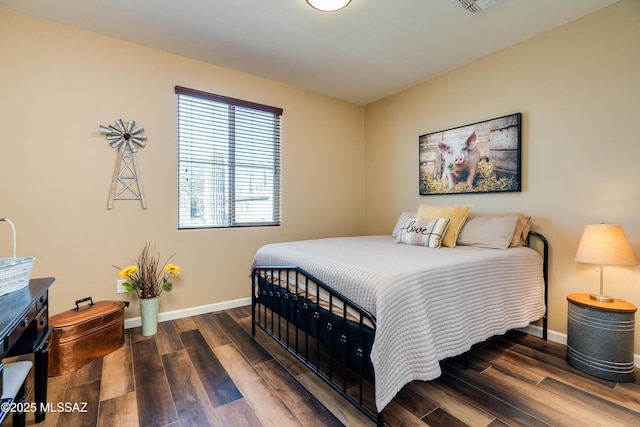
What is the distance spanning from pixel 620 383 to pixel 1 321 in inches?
126

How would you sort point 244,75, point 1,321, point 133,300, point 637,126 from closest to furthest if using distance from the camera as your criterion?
point 1,321
point 637,126
point 133,300
point 244,75

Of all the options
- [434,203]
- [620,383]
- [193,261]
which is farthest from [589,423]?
[193,261]

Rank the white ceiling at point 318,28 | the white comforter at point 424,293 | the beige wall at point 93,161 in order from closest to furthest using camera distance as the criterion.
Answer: the white comforter at point 424,293
the white ceiling at point 318,28
the beige wall at point 93,161

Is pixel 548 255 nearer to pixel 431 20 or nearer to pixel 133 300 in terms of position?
pixel 431 20

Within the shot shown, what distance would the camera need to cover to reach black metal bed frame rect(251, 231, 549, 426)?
1.53m

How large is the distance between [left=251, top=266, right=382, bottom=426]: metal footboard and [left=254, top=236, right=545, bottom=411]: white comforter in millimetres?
80

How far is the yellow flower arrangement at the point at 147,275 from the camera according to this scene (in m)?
2.58

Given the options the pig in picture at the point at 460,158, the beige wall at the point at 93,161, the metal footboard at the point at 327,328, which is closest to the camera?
the metal footboard at the point at 327,328

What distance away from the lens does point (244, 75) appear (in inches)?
130

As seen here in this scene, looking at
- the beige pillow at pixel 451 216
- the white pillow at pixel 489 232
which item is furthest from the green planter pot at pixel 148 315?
the white pillow at pixel 489 232

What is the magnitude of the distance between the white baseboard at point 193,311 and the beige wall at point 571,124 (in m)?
2.61

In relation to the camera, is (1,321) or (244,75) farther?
(244,75)

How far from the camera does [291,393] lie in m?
1.75

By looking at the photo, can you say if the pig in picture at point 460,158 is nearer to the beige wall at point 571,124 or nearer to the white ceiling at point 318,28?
the beige wall at point 571,124
